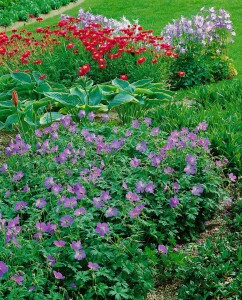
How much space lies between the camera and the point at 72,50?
775cm

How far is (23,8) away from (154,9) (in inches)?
137

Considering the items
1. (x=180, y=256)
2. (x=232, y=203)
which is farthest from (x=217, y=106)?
(x=180, y=256)

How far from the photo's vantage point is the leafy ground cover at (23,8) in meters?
14.5

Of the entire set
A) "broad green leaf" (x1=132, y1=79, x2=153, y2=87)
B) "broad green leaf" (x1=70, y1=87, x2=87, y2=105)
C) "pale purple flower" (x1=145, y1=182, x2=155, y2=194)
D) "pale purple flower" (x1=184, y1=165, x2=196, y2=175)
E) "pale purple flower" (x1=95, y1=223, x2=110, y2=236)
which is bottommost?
"broad green leaf" (x1=132, y1=79, x2=153, y2=87)

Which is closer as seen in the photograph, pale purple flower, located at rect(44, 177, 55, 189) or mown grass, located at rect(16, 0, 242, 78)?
pale purple flower, located at rect(44, 177, 55, 189)

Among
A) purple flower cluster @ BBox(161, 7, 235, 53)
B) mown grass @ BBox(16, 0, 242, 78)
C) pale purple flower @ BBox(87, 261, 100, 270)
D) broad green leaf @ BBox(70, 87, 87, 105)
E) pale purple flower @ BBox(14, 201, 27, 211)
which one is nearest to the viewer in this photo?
pale purple flower @ BBox(87, 261, 100, 270)

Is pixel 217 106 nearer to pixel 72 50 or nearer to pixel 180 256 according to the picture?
pixel 72 50

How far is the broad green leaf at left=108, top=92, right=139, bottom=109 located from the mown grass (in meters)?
6.60

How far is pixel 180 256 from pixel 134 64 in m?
4.19

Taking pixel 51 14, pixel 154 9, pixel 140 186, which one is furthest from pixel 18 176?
pixel 51 14

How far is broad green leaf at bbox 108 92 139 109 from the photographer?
235 inches

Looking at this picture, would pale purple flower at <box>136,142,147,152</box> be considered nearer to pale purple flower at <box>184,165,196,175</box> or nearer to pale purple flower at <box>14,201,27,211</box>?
pale purple flower at <box>184,165,196,175</box>

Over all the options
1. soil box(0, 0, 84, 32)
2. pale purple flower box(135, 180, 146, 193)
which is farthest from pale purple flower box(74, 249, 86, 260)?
soil box(0, 0, 84, 32)

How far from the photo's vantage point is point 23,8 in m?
15.3
